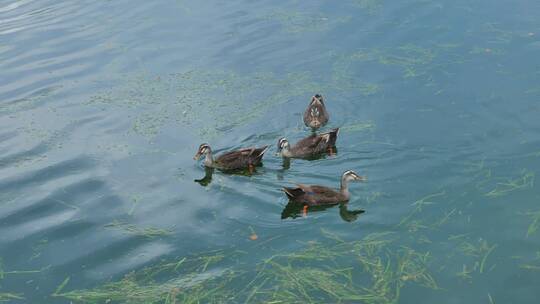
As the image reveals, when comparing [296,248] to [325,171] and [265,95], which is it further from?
[265,95]

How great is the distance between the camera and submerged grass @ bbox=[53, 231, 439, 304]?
9.45 meters

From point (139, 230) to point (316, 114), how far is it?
5168mm

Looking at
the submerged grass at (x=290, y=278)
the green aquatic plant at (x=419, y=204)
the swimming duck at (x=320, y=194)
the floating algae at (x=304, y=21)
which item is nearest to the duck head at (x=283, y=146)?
the swimming duck at (x=320, y=194)

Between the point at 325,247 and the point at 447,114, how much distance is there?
5.63 m

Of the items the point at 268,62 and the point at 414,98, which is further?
the point at 268,62

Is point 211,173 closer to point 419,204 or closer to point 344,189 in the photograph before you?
point 344,189

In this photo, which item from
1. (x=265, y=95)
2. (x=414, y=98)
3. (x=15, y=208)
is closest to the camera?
(x=15, y=208)

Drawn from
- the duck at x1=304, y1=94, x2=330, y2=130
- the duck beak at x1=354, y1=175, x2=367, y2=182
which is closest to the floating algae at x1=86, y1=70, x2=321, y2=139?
the duck at x1=304, y1=94, x2=330, y2=130

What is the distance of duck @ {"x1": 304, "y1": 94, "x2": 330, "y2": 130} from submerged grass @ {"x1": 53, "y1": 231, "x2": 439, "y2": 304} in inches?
185

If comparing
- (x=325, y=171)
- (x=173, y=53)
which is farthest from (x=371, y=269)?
(x=173, y=53)


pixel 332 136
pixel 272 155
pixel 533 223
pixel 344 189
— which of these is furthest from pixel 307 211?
pixel 533 223

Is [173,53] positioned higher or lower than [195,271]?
higher

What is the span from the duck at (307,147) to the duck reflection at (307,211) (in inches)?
77.7

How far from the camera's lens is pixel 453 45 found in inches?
711
